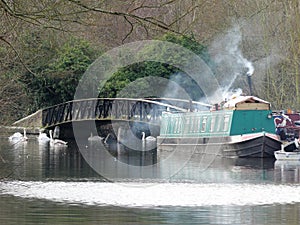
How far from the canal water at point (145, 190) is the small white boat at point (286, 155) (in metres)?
0.39

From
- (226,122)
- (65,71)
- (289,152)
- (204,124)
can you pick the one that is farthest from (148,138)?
(289,152)

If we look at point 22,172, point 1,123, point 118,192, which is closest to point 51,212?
point 1,123

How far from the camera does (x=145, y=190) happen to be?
2291 cm

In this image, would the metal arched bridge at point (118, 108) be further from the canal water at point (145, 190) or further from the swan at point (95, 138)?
the canal water at point (145, 190)

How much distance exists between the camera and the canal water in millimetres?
17516

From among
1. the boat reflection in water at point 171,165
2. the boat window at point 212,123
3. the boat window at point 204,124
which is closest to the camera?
the boat reflection in water at point 171,165

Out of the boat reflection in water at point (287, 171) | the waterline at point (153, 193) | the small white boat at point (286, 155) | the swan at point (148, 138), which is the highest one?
the swan at point (148, 138)

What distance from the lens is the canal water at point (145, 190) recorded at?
17.5 meters

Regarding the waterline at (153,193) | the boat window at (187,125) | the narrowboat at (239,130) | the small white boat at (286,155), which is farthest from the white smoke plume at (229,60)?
the waterline at (153,193)

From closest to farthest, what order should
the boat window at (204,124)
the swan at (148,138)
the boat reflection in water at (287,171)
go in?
the boat reflection in water at (287,171), the boat window at (204,124), the swan at (148,138)

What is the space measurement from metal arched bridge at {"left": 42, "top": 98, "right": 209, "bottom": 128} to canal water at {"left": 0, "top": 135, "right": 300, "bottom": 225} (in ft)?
34.4

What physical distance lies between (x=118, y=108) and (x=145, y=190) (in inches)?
999

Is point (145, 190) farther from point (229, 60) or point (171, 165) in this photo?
point (229, 60)

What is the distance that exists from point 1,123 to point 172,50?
27.8 m
